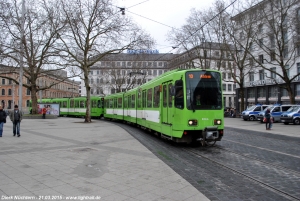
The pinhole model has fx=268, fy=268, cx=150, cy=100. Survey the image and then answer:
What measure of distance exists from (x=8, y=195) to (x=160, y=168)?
370 centimetres

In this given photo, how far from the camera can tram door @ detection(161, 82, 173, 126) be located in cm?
1111

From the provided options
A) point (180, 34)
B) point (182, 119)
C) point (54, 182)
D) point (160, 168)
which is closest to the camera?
point (54, 182)

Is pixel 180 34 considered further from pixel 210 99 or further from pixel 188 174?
pixel 188 174

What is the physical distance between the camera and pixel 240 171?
700 cm

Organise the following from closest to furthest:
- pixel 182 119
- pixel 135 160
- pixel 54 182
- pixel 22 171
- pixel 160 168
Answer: pixel 54 182 < pixel 22 171 < pixel 160 168 < pixel 135 160 < pixel 182 119

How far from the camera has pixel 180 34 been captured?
3581 centimetres

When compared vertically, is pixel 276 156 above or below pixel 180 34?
below

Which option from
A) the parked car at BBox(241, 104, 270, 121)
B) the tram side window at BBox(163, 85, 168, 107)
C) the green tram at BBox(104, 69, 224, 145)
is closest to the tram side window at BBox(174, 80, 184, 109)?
the green tram at BBox(104, 69, 224, 145)

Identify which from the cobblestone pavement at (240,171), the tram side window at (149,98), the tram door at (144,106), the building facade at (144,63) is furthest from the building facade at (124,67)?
the cobblestone pavement at (240,171)

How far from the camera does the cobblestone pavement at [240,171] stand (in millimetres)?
5269

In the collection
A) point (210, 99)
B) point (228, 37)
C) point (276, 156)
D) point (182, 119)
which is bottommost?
point (276, 156)

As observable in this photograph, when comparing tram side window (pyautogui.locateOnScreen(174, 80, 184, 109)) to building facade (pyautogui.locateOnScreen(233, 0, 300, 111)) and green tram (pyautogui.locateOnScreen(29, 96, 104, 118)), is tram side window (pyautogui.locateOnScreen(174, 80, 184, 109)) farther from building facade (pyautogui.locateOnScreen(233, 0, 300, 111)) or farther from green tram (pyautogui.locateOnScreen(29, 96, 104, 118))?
green tram (pyautogui.locateOnScreen(29, 96, 104, 118))

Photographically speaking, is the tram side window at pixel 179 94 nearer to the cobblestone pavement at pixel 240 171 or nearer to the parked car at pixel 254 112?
the cobblestone pavement at pixel 240 171

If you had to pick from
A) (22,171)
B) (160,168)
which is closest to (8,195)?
(22,171)
